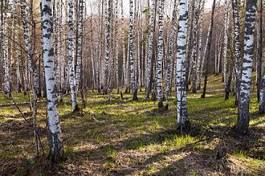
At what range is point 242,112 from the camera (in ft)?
43.3

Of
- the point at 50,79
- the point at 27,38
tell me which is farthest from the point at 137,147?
the point at 27,38

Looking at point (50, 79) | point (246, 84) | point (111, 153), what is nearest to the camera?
point (50, 79)

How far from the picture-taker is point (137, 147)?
11.3 m

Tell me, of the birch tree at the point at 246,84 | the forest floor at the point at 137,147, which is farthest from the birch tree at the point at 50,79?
the birch tree at the point at 246,84

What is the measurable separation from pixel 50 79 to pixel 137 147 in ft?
11.7

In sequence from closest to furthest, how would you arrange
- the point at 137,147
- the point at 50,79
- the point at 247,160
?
the point at 50,79 → the point at 247,160 → the point at 137,147

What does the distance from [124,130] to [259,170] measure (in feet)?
17.2

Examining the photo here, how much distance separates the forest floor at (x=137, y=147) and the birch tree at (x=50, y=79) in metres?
0.48

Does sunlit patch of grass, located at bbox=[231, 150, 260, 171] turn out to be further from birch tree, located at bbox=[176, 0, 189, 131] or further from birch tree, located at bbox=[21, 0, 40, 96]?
birch tree, located at bbox=[21, 0, 40, 96]

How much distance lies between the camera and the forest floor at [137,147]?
371 inches

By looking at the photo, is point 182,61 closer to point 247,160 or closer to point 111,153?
point 247,160

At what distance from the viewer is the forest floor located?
943cm

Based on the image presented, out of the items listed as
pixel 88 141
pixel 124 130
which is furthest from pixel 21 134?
pixel 124 130

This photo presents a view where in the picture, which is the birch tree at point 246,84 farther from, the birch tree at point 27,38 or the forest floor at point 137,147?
the birch tree at point 27,38
